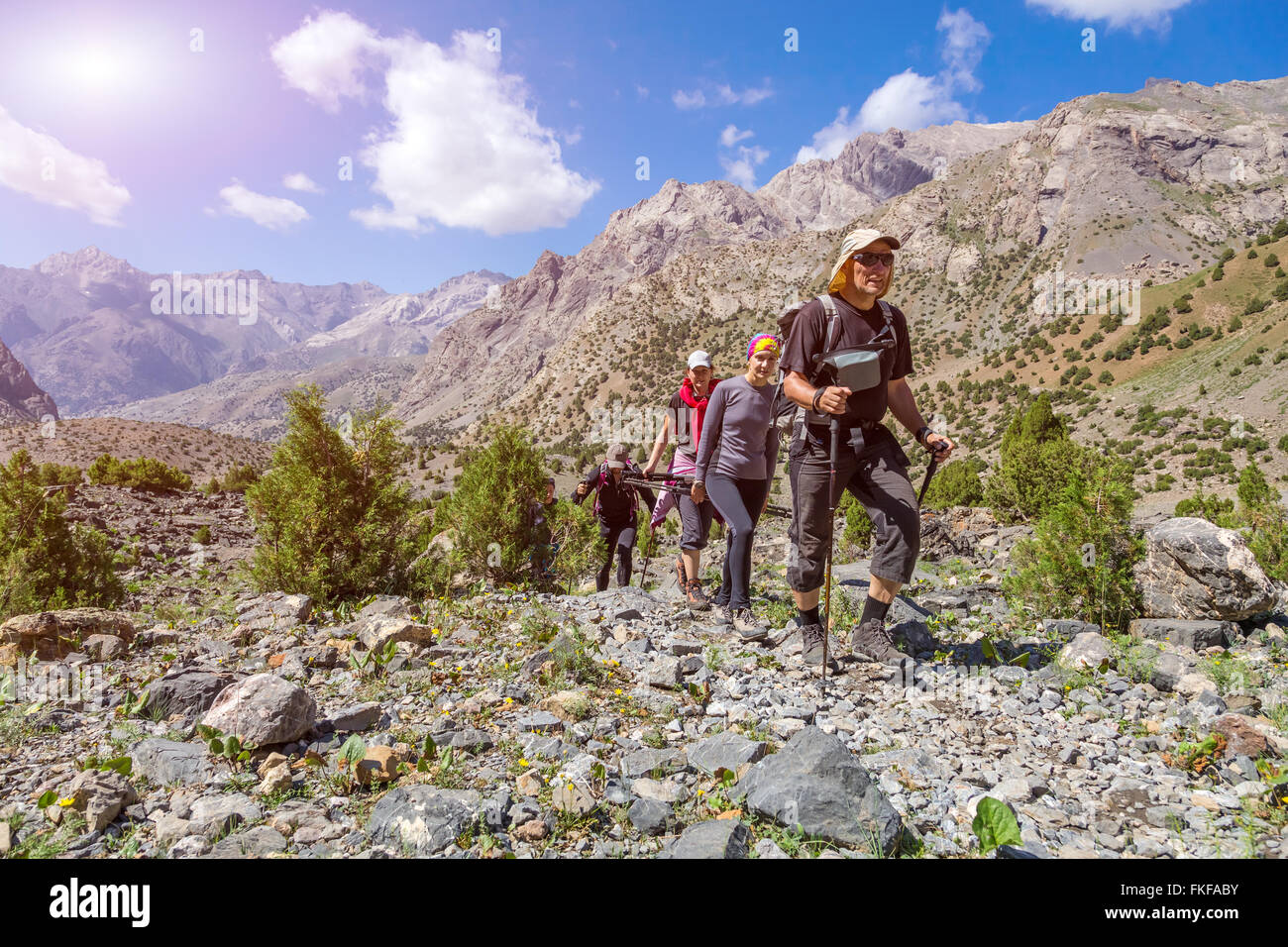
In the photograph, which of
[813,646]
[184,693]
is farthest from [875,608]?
[184,693]

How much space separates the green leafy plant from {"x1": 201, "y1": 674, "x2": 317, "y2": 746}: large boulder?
9.25 feet

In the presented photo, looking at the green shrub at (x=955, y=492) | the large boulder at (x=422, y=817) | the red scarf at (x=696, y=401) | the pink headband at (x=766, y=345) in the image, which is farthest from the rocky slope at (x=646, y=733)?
the green shrub at (x=955, y=492)

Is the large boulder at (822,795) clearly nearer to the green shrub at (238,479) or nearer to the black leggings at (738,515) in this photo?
the black leggings at (738,515)

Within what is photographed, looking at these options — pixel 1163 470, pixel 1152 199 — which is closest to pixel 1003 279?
pixel 1152 199

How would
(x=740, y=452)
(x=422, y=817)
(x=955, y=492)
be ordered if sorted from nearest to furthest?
(x=422, y=817), (x=740, y=452), (x=955, y=492)

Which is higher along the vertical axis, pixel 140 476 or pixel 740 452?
pixel 740 452

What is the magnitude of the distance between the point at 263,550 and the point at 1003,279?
98.6 metres

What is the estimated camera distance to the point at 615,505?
694 cm

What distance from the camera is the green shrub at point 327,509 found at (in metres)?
5.77

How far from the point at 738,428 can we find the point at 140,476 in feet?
86.1

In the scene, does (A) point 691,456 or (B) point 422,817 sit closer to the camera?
(B) point 422,817

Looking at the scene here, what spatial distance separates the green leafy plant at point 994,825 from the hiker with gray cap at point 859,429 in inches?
72.8

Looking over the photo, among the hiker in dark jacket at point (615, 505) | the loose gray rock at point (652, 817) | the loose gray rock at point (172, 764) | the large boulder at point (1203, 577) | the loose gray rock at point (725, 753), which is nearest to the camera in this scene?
the loose gray rock at point (652, 817)

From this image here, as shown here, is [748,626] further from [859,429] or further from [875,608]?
[859,429]
